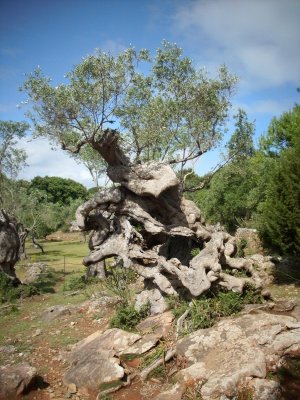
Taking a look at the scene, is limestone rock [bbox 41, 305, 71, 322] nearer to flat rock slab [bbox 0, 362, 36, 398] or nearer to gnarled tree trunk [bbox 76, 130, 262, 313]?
gnarled tree trunk [bbox 76, 130, 262, 313]

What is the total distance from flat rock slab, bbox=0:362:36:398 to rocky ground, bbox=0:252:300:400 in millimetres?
22

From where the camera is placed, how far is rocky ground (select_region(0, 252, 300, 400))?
21.7 feet

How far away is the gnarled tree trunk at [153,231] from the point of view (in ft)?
36.7

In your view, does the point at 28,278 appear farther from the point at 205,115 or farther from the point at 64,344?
the point at 205,115

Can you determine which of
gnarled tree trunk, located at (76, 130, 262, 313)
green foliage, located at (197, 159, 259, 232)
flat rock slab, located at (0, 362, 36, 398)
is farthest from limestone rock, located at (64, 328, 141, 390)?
green foliage, located at (197, 159, 259, 232)

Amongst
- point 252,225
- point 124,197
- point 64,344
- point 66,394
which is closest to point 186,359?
point 66,394

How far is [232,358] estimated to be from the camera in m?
7.24

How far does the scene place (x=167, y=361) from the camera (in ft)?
27.0

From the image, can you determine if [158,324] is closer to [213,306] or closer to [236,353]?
[213,306]

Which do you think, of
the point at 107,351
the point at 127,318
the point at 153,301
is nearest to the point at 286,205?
the point at 153,301

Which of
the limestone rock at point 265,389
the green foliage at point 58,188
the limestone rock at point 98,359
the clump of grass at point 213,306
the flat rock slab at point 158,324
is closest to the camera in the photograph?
the limestone rock at point 265,389

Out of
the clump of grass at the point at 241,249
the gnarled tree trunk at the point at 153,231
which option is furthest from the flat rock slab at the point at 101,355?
the clump of grass at the point at 241,249

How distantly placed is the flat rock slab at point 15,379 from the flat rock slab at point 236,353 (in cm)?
329

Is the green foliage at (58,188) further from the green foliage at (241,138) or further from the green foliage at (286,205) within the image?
the green foliage at (286,205)
